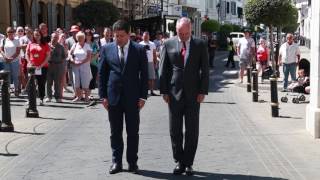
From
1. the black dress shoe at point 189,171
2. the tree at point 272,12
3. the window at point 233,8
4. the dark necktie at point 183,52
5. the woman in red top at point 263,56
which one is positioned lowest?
the black dress shoe at point 189,171

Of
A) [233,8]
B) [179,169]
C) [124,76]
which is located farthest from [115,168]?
[233,8]

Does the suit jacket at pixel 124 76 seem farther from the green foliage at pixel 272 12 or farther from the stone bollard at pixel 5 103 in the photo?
the green foliage at pixel 272 12

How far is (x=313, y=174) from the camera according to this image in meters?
7.59

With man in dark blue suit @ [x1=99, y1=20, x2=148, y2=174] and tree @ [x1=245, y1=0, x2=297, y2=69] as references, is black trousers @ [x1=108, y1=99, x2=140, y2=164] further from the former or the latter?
tree @ [x1=245, y1=0, x2=297, y2=69]

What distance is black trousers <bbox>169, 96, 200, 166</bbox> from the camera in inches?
296

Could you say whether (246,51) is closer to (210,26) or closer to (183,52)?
(183,52)

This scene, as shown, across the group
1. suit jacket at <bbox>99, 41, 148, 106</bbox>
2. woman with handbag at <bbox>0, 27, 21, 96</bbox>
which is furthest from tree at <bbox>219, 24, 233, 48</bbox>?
suit jacket at <bbox>99, 41, 148, 106</bbox>

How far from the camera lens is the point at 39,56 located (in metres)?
14.8

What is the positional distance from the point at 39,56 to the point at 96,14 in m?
18.6

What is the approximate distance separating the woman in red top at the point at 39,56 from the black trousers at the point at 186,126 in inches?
309

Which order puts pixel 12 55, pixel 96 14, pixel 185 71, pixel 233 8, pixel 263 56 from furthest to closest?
pixel 233 8
pixel 96 14
pixel 263 56
pixel 12 55
pixel 185 71

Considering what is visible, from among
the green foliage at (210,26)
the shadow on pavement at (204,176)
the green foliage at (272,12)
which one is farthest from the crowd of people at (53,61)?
the green foliage at (210,26)

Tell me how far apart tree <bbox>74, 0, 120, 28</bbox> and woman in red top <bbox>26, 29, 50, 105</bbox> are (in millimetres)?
18132

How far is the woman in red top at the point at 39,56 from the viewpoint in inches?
582
